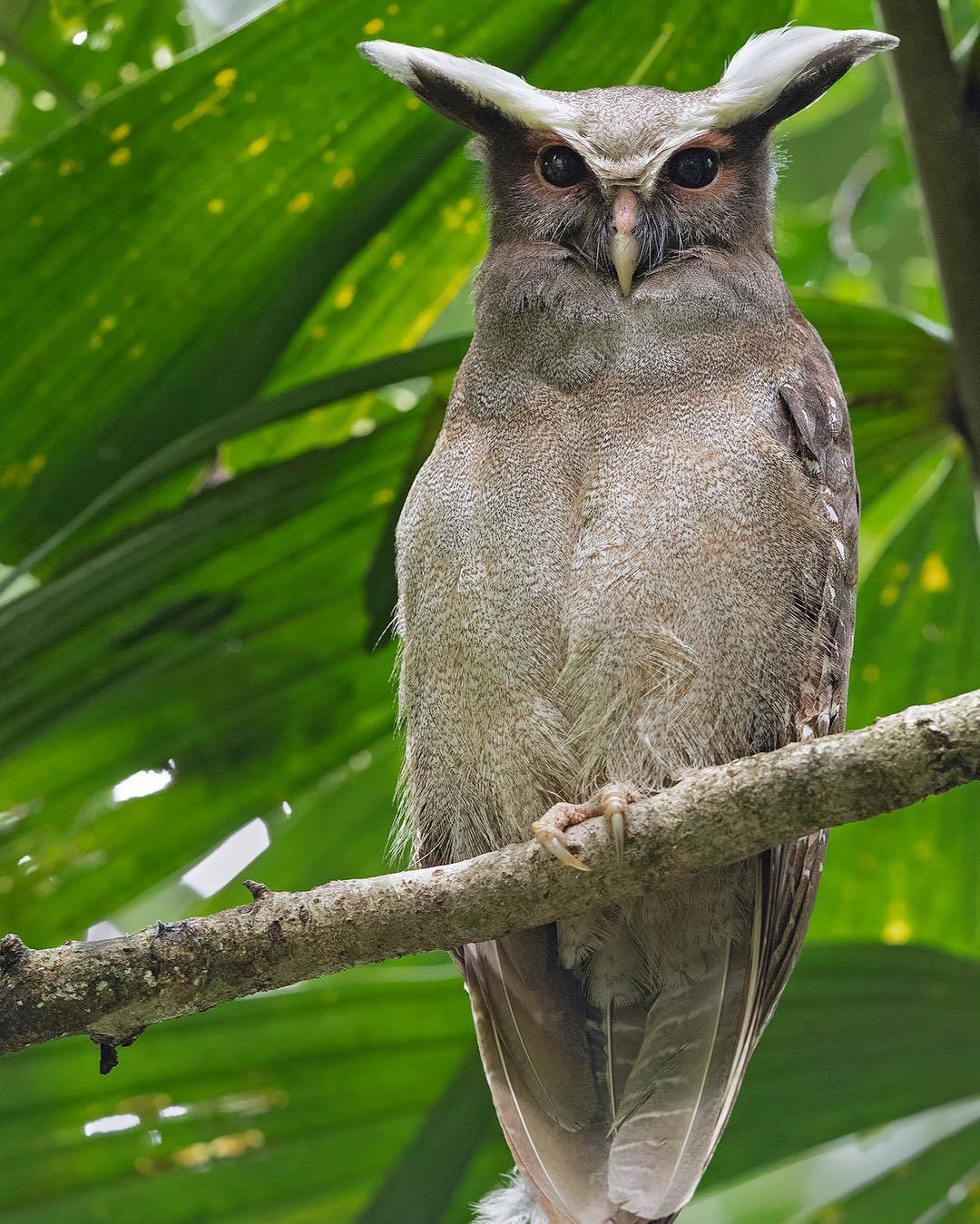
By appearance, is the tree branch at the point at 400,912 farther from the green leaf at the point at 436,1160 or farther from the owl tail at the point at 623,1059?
the green leaf at the point at 436,1160

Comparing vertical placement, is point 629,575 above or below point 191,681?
below

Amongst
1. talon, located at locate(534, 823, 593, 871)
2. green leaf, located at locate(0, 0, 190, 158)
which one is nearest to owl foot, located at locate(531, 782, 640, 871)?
talon, located at locate(534, 823, 593, 871)

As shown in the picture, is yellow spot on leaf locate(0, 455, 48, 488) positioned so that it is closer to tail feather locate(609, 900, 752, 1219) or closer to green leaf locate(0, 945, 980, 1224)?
green leaf locate(0, 945, 980, 1224)

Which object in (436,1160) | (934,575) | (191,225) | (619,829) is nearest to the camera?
(619,829)

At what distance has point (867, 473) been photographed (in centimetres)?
381

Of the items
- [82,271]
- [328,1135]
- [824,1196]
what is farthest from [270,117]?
[824,1196]

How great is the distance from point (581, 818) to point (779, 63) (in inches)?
61.8

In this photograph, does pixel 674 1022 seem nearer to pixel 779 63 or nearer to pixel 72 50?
pixel 779 63

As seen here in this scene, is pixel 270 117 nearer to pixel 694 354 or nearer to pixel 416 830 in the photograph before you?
pixel 694 354

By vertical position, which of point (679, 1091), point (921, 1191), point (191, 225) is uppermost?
point (191, 225)

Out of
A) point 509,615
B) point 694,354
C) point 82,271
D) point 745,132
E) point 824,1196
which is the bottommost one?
point 824,1196

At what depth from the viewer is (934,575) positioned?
3.88m

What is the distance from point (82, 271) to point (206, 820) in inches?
54.2

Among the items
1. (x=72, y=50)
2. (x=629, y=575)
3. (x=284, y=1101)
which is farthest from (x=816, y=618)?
(x=72, y=50)
